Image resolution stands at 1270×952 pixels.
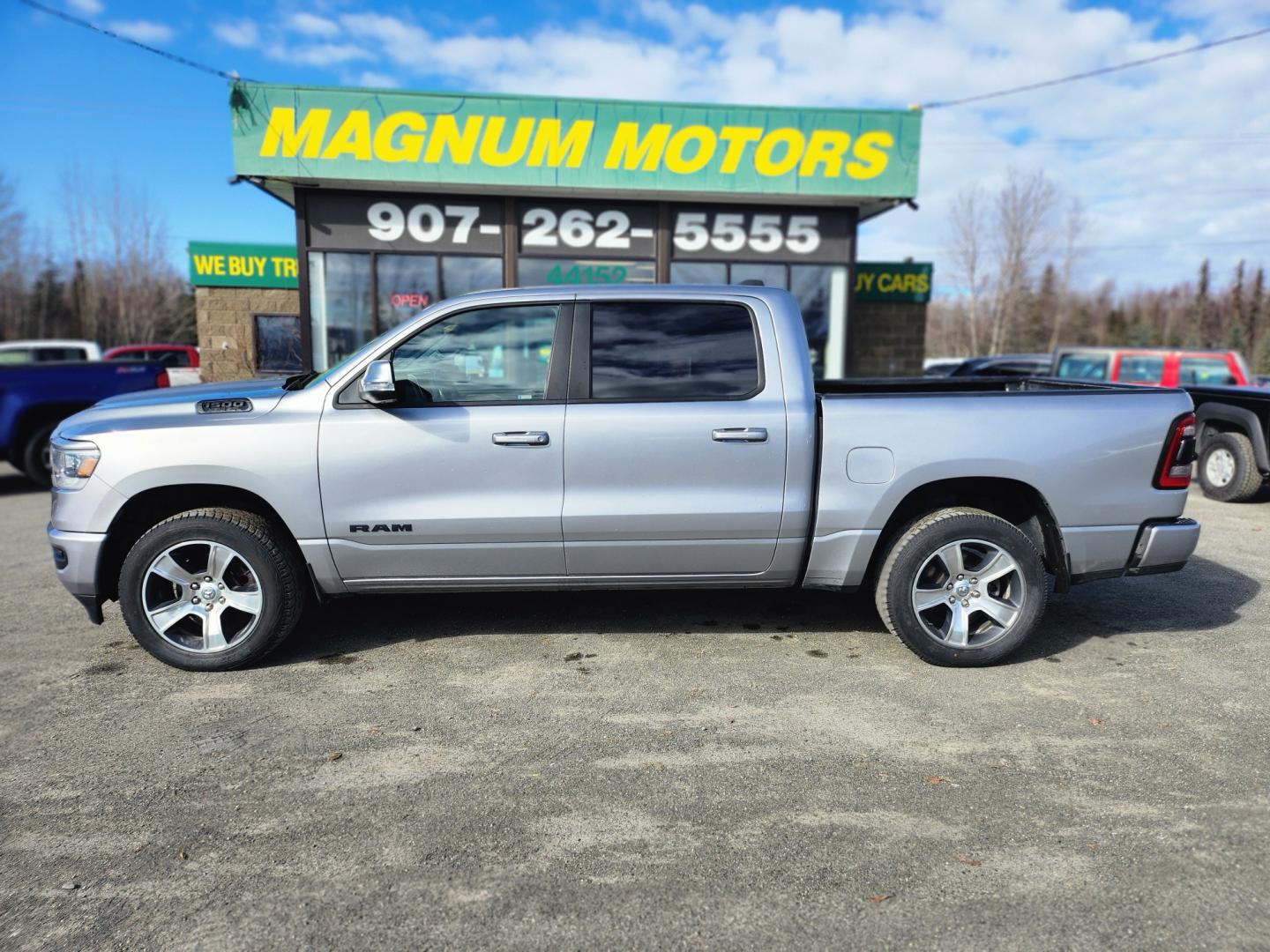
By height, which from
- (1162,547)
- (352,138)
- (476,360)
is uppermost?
(352,138)

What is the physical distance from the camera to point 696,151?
38.7 feet

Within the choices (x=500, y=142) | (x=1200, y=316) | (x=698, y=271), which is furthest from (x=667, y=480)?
(x=1200, y=316)

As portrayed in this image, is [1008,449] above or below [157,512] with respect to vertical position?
above

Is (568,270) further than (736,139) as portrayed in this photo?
Yes

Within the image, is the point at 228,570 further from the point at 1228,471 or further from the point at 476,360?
the point at 1228,471

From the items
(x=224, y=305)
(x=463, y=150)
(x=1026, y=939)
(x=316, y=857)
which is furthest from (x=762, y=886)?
(x=224, y=305)

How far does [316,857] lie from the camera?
2686mm

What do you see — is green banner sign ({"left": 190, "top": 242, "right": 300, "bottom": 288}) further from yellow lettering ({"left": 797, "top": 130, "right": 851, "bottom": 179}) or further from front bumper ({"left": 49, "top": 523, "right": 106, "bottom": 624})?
front bumper ({"left": 49, "top": 523, "right": 106, "bottom": 624})

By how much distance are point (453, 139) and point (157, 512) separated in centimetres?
866

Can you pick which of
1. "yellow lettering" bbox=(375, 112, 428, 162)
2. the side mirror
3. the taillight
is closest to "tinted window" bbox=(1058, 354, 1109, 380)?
the taillight

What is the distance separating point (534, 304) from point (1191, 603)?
4568 mm

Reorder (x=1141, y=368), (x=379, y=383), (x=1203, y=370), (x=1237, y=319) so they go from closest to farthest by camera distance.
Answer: (x=379, y=383) < (x=1203, y=370) < (x=1141, y=368) < (x=1237, y=319)

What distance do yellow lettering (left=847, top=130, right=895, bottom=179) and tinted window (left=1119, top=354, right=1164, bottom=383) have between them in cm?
423

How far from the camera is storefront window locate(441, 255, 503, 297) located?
12.5m
